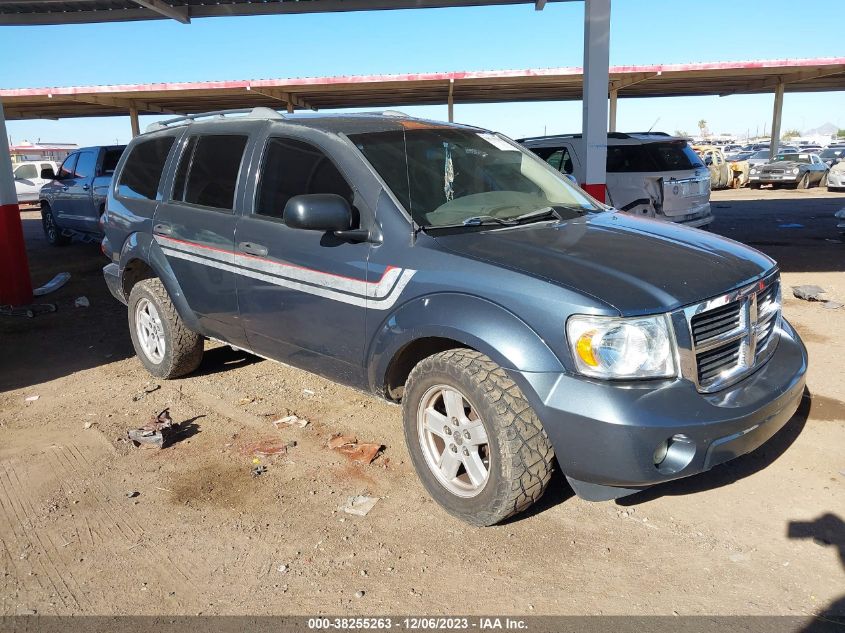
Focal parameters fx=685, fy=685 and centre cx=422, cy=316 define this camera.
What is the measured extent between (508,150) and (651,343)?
2.08m

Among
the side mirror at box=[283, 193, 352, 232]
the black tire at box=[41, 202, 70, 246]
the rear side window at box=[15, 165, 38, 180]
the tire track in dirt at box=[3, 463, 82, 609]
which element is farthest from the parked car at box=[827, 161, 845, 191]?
the rear side window at box=[15, 165, 38, 180]

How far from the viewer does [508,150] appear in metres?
4.46

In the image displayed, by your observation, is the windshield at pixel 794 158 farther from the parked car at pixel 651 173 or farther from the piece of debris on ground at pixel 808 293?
the piece of debris on ground at pixel 808 293

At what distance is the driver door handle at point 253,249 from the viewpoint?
4.08 metres

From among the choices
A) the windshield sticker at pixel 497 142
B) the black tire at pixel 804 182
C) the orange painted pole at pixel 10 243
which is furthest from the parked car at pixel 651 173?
the black tire at pixel 804 182

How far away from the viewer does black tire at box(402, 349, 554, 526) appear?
116 inches

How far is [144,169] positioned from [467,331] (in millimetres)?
3588

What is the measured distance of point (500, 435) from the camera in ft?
9.68

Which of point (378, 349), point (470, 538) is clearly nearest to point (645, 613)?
point (470, 538)

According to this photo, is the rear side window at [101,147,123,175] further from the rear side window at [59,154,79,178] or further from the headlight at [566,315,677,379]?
the headlight at [566,315,677,379]

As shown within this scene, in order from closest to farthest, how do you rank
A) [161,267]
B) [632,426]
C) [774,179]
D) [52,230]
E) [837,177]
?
[632,426]
[161,267]
[52,230]
[837,177]
[774,179]

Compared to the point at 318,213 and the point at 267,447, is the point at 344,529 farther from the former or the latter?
the point at 318,213

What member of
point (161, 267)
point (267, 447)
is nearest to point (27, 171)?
point (161, 267)

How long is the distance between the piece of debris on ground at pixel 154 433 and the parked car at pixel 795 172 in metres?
25.0
